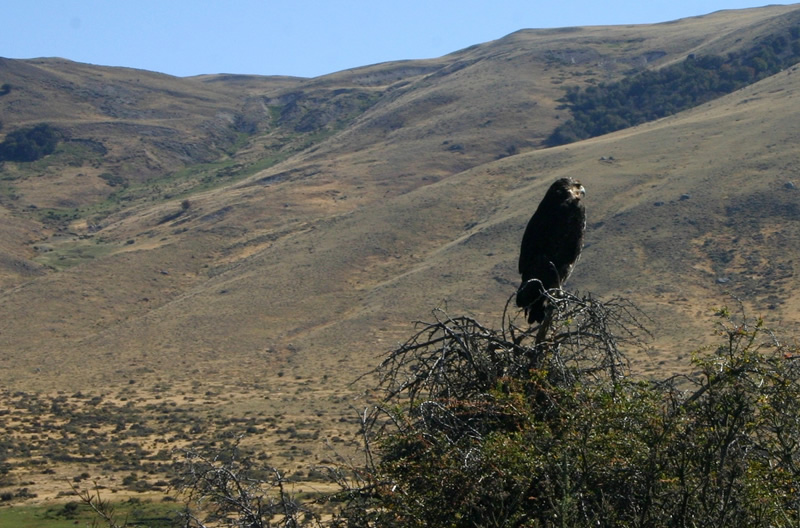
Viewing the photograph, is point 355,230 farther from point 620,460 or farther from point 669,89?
point 620,460

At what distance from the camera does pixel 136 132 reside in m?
A: 99.9

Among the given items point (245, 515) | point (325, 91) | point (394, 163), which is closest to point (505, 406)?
point (245, 515)

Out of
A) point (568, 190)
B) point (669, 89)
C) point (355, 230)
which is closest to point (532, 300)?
point (568, 190)

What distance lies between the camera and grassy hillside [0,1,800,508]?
39.8m

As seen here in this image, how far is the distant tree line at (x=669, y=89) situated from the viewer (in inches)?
3081

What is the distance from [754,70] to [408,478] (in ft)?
268

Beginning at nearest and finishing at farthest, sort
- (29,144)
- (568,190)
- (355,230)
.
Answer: (568,190)
(355,230)
(29,144)

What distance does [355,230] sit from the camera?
55969 mm

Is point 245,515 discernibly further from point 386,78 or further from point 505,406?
point 386,78

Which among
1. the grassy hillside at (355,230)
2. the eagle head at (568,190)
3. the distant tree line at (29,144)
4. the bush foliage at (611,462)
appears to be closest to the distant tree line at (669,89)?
the grassy hillside at (355,230)

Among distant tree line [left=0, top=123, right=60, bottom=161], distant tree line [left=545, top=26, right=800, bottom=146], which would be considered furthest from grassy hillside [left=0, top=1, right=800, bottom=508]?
distant tree line [left=545, top=26, right=800, bottom=146]

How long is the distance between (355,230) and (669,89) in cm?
3998

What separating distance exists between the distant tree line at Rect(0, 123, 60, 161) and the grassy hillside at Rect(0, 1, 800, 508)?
4.86ft

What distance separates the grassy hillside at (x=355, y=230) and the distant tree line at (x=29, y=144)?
1482 mm
